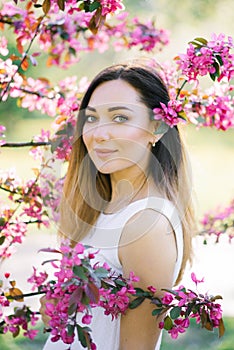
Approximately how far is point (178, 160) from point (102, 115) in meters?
0.23

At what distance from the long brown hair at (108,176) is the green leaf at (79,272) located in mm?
448

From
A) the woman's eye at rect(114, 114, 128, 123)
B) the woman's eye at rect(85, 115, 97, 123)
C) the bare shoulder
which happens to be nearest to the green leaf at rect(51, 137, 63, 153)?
the woman's eye at rect(85, 115, 97, 123)

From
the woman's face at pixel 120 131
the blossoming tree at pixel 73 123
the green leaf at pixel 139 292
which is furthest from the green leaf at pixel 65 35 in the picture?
the green leaf at pixel 139 292

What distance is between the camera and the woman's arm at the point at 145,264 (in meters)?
1.65

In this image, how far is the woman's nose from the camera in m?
1.76

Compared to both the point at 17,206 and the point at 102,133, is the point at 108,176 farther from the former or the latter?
the point at 17,206

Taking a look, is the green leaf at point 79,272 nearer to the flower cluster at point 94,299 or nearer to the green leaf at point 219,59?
the flower cluster at point 94,299

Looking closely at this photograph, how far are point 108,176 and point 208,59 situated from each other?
1.36 ft

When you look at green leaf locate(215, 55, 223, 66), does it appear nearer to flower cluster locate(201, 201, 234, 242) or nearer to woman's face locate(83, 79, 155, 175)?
woman's face locate(83, 79, 155, 175)

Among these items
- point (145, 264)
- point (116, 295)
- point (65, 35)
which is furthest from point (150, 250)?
point (65, 35)

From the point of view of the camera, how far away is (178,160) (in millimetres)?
1882

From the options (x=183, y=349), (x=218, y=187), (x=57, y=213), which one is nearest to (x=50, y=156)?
(x=57, y=213)

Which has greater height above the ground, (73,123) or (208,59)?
(73,123)

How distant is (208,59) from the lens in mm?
1718
